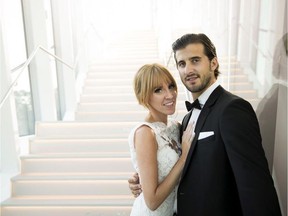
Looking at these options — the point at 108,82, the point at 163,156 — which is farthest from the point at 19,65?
the point at 163,156

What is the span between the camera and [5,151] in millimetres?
4363

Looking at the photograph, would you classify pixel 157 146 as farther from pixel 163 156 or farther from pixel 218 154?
pixel 218 154

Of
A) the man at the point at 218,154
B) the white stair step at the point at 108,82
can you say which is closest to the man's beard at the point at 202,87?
the man at the point at 218,154

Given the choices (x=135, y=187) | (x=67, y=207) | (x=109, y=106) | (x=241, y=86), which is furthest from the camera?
(x=109, y=106)

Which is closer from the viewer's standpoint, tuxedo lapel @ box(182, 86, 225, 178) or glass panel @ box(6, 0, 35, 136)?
tuxedo lapel @ box(182, 86, 225, 178)

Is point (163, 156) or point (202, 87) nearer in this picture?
point (202, 87)

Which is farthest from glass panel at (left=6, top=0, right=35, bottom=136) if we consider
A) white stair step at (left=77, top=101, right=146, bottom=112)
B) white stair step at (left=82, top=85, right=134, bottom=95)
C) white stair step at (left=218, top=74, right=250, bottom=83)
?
white stair step at (left=218, top=74, right=250, bottom=83)

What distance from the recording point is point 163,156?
1777 mm

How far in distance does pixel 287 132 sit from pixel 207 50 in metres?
0.57

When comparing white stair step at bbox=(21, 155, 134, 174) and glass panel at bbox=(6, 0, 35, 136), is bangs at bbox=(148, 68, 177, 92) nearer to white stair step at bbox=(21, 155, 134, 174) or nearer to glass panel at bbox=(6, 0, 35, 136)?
white stair step at bbox=(21, 155, 134, 174)

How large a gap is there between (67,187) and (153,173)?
248cm

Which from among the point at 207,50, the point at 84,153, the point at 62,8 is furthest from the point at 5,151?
the point at 62,8

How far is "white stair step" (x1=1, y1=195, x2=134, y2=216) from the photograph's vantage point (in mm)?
3471

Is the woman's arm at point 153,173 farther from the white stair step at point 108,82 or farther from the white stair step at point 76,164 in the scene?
the white stair step at point 108,82
